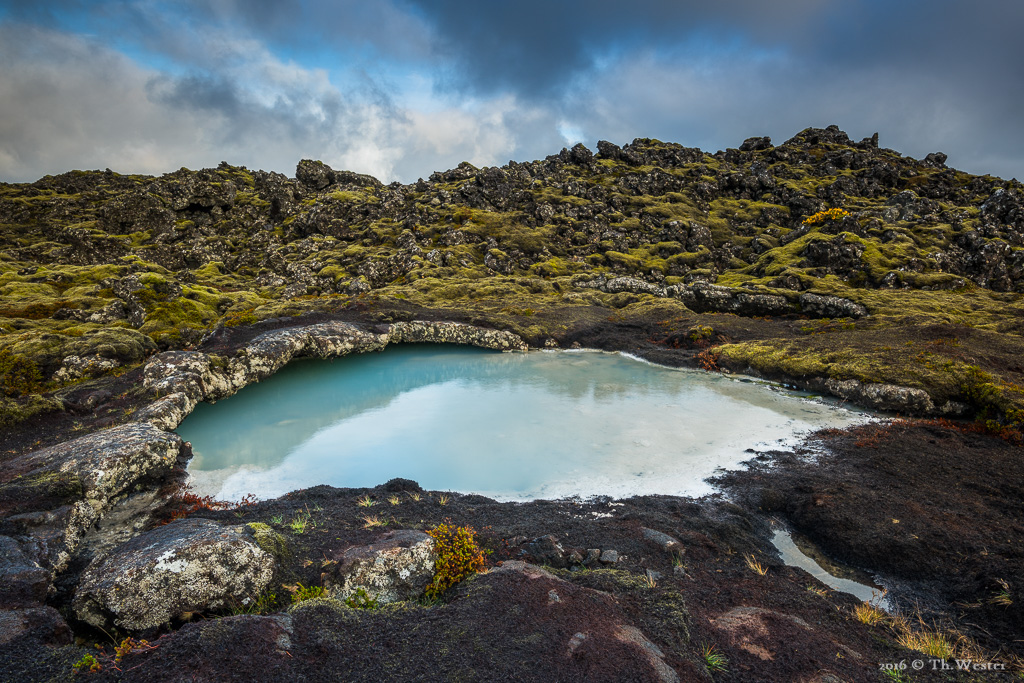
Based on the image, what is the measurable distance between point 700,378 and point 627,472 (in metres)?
15.3

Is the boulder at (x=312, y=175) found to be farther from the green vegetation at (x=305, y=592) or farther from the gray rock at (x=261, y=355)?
the green vegetation at (x=305, y=592)

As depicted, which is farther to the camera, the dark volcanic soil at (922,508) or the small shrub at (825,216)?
the small shrub at (825,216)

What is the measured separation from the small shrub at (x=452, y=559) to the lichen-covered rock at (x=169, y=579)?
3268 millimetres

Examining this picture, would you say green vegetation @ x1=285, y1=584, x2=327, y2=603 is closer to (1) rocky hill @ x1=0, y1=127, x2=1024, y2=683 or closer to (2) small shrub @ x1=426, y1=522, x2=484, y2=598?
(1) rocky hill @ x1=0, y1=127, x2=1024, y2=683

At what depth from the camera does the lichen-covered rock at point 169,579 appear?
7.32m

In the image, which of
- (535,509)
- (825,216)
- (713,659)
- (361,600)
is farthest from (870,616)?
(825,216)

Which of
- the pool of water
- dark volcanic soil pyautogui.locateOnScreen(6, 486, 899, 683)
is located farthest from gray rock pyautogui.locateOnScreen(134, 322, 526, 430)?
dark volcanic soil pyautogui.locateOnScreen(6, 486, 899, 683)

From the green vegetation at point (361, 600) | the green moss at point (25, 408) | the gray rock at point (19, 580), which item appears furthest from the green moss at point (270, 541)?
the green moss at point (25, 408)

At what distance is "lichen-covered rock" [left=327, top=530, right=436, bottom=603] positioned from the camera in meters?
8.08

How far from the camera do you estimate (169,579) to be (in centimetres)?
748

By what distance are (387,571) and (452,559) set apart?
4.39 feet

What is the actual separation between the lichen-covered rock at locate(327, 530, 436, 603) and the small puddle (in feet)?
30.5

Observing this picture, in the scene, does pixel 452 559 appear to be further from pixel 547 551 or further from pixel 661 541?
pixel 661 541

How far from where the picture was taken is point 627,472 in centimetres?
1570
